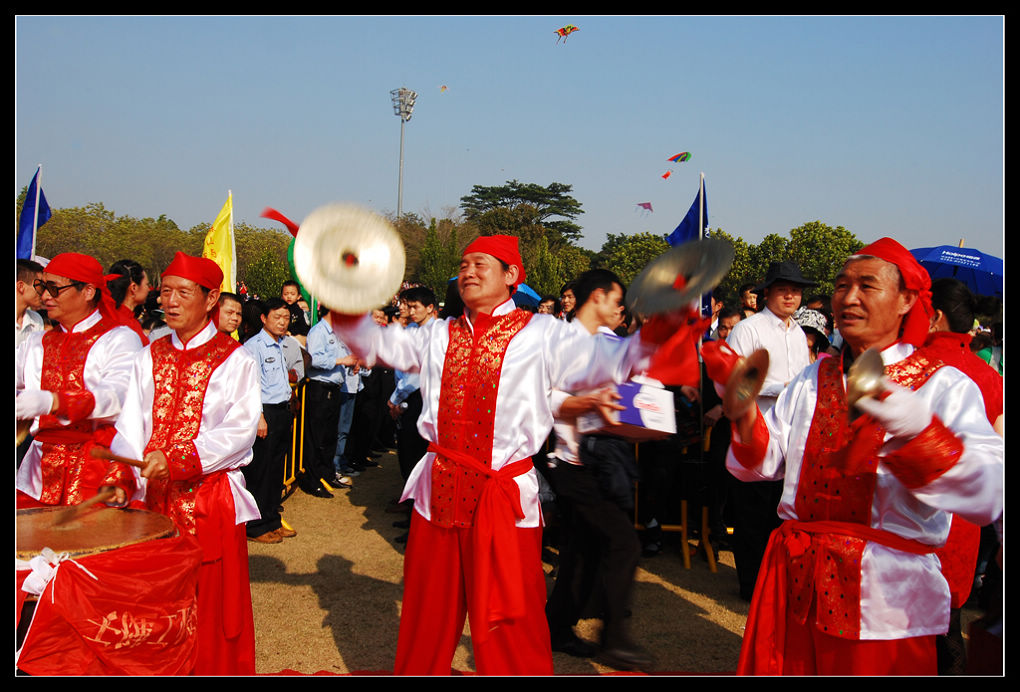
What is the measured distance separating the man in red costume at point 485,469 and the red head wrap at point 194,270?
638 millimetres

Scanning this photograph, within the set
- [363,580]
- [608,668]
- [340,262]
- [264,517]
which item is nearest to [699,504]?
[608,668]

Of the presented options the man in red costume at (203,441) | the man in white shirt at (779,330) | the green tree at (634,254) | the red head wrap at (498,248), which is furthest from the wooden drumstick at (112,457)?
the green tree at (634,254)

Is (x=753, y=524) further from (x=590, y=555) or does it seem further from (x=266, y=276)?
(x=266, y=276)

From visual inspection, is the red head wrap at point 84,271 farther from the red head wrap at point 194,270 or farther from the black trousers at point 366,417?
the black trousers at point 366,417

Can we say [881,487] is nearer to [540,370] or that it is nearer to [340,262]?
[540,370]

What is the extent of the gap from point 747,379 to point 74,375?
9.78ft

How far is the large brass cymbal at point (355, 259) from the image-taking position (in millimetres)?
2885

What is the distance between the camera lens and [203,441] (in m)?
3.10

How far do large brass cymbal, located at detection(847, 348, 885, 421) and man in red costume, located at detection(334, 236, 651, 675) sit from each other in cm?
99

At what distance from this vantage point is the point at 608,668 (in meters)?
3.86

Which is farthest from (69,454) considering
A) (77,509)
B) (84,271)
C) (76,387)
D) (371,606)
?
(371,606)

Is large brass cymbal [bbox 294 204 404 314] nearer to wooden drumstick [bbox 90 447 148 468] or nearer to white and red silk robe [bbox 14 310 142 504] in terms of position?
wooden drumstick [bbox 90 447 148 468]

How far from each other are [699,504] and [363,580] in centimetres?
253

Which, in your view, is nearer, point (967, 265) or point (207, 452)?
point (207, 452)
